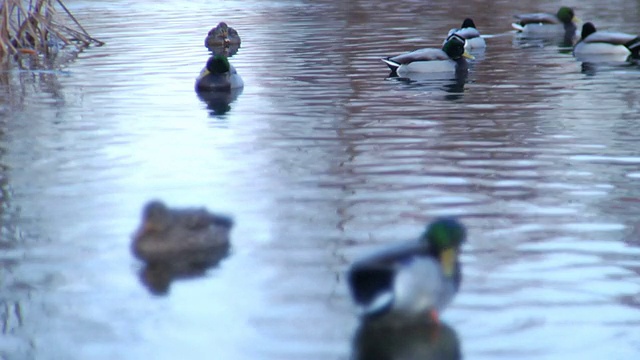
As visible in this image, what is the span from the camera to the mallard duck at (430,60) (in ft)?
58.5

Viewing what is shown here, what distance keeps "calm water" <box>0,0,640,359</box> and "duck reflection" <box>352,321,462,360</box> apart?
0.06 ft

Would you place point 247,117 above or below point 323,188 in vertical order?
below

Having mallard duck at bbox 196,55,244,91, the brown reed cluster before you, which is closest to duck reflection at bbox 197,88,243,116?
mallard duck at bbox 196,55,244,91

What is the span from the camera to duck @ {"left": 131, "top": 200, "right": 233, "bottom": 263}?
7551mm

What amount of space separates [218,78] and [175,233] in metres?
8.69

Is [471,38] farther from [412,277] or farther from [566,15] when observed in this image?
[412,277]

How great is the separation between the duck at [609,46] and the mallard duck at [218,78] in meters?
7.21

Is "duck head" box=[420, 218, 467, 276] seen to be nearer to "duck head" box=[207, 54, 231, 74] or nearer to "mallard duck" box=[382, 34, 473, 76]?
"duck head" box=[207, 54, 231, 74]

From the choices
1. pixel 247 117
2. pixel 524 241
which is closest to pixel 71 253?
pixel 524 241

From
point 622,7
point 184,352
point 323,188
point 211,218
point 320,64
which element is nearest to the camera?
point 184,352

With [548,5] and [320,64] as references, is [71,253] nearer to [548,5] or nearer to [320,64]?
[320,64]

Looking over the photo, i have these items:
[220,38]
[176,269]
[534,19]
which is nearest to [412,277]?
[176,269]

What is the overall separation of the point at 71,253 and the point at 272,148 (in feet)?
13.6

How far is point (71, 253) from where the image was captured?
777cm
